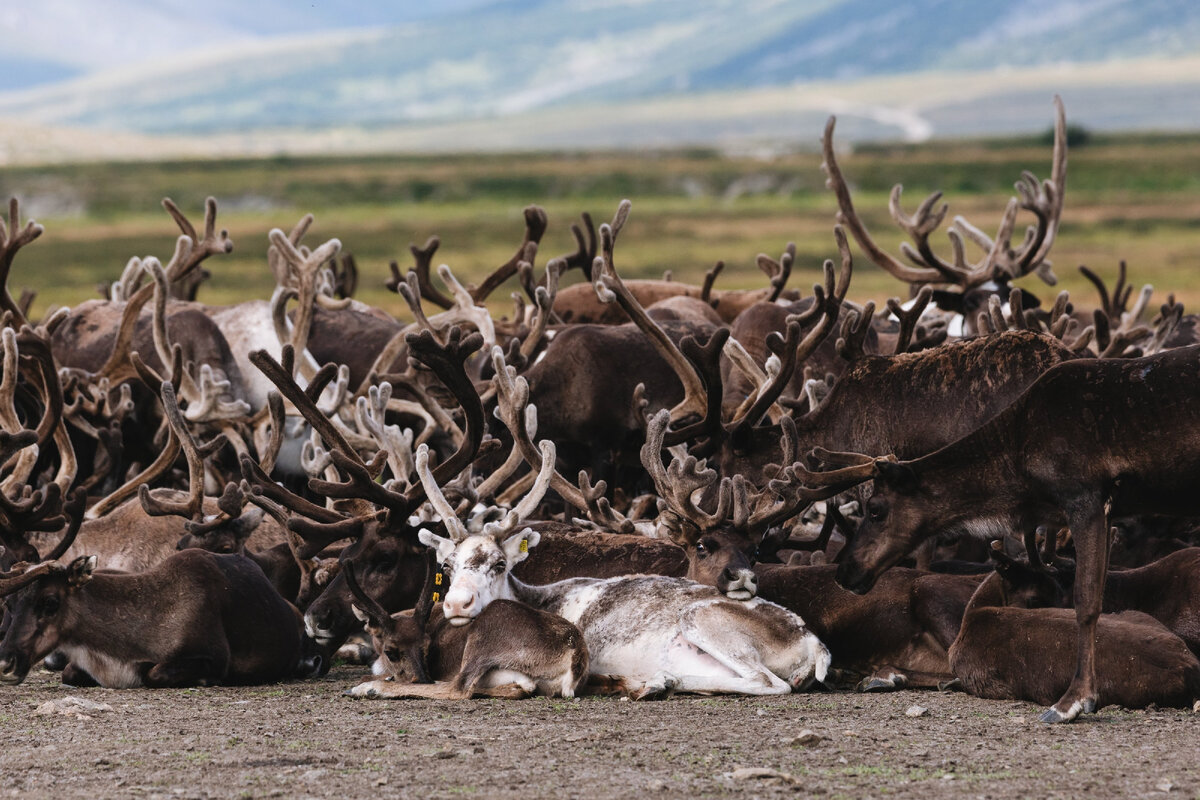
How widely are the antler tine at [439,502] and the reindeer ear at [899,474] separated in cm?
203

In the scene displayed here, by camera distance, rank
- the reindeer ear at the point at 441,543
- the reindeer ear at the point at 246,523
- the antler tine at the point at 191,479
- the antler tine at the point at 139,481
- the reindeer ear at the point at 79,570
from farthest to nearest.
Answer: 1. the antler tine at the point at 139,481
2. the reindeer ear at the point at 246,523
3. the antler tine at the point at 191,479
4. the reindeer ear at the point at 79,570
5. the reindeer ear at the point at 441,543

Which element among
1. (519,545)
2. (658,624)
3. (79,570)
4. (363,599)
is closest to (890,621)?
(658,624)

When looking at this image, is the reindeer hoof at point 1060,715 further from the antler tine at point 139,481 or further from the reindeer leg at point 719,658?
the antler tine at point 139,481

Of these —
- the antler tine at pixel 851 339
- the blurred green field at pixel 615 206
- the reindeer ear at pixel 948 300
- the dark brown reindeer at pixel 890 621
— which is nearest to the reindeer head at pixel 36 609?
the dark brown reindeer at pixel 890 621

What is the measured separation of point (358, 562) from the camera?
9.34 meters

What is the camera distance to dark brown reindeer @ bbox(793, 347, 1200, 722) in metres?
7.74

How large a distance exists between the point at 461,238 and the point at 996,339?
145ft

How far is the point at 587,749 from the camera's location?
7.03 meters

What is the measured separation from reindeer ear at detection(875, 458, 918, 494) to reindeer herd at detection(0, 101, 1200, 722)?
19 mm

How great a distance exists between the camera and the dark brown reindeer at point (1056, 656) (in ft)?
25.4

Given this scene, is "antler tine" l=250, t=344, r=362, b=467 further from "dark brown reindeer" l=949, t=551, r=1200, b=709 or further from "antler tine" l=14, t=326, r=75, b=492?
"dark brown reindeer" l=949, t=551, r=1200, b=709

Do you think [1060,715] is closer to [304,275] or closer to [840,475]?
[840,475]

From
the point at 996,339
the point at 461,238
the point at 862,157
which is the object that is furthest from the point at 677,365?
the point at 862,157

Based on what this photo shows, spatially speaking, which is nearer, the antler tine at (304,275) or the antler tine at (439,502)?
the antler tine at (439,502)
